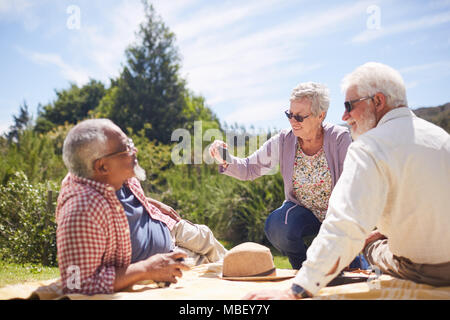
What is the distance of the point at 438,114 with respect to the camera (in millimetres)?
9922

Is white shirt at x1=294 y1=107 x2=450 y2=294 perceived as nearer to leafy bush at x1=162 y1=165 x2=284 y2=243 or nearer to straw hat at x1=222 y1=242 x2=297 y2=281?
straw hat at x1=222 y1=242 x2=297 y2=281

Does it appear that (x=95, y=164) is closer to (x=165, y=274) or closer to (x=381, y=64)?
(x=165, y=274)

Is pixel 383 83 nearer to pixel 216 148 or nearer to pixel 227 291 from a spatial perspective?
pixel 227 291

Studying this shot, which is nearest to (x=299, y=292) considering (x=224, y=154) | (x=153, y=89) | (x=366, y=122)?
(x=366, y=122)

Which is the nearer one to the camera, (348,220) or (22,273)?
(348,220)

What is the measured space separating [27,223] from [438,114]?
9.29m

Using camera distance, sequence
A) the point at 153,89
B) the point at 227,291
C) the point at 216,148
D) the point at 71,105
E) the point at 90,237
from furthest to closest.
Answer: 1. the point at 71,105
2. the point at 153,89
3. the point at 216,148
4. the point at 227,291
5. the point at 90,237

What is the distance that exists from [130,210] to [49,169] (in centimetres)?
573

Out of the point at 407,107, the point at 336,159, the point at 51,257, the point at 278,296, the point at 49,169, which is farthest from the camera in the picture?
the point at 49,169

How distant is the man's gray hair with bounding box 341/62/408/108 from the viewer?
2.50m

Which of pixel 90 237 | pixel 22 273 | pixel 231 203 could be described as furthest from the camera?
pixel 231 203

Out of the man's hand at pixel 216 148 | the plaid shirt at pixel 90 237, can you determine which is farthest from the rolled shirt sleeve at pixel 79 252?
the man's hand at pixel 216 148

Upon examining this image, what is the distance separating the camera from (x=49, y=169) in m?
8.09

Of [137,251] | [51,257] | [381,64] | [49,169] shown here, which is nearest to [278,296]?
[137,251]
